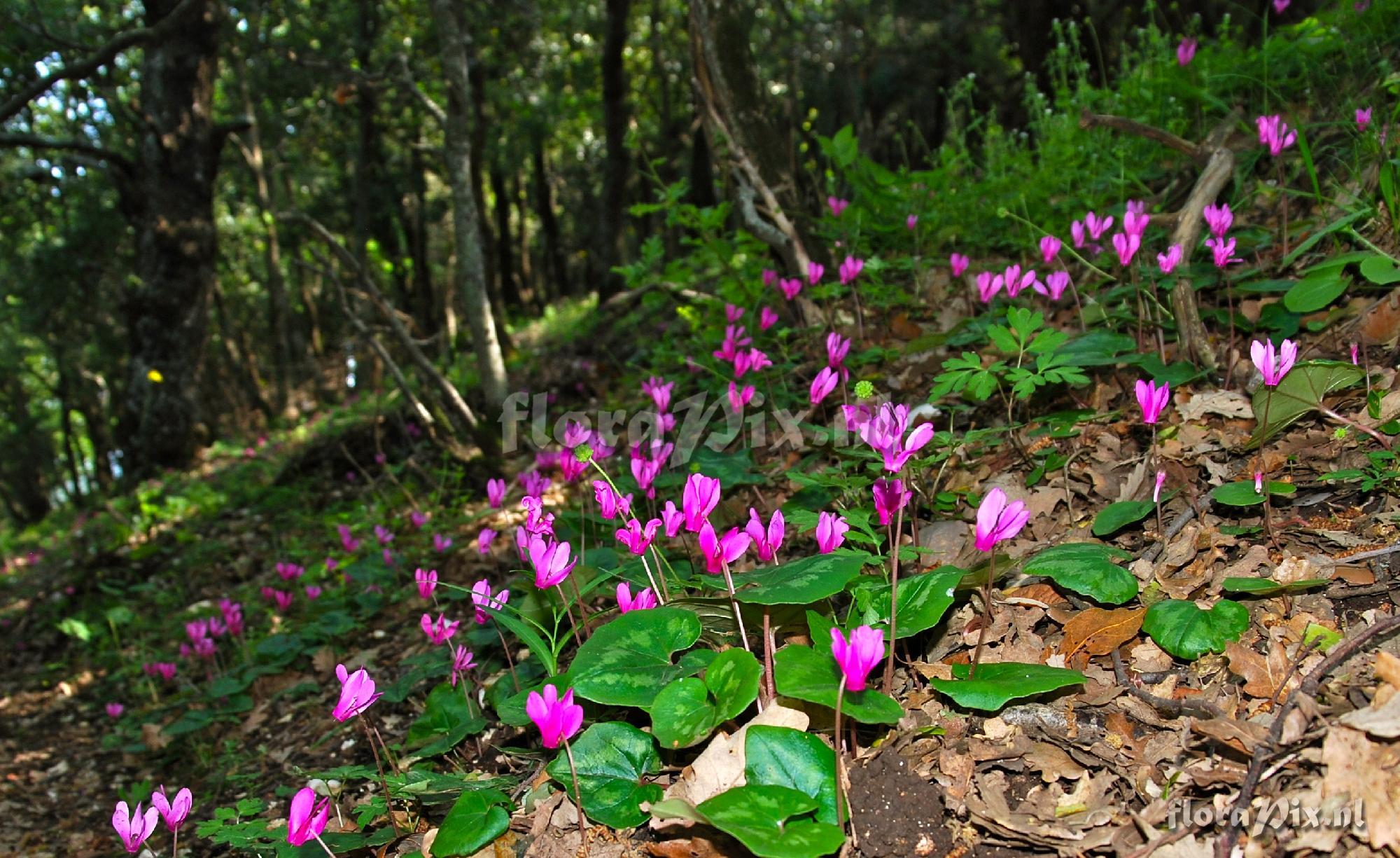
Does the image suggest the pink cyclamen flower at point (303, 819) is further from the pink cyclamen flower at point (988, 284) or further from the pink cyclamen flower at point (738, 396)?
the pink cyclamen flower at point (988, 284)

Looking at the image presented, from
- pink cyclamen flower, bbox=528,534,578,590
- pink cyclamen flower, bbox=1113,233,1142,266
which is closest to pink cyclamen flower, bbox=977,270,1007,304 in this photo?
pink cyclamen flower, bbox=1113,233,1142,266

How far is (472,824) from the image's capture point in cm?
168

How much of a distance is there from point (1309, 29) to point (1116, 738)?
3.94m

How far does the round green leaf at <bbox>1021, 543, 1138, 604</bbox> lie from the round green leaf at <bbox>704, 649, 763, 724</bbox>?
73 centimetres

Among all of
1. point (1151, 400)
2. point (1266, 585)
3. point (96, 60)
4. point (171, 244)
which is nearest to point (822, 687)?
point (1266, 585)

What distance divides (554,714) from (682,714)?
0.88 feet

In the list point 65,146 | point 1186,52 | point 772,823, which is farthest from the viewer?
point 65,146

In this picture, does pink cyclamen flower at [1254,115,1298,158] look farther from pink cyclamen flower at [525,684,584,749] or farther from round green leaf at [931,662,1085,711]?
pink cyclamen flower at [525,684,584,749]

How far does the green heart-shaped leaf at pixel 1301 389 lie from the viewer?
6.77 ft

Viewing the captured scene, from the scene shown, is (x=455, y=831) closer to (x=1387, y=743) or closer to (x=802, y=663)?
(x=802, y=663)

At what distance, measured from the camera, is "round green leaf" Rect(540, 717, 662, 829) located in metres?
1.67

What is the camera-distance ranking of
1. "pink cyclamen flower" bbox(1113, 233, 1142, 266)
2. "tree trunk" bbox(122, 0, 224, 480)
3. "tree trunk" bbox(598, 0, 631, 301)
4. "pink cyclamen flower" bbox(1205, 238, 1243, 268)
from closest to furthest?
"pink cyclamen flower" bbox(1205, 238, 1243, 268) < "pink cyclamen flower" bbox(1113, 233, 1142, 266) < "tree trunk" bbox(122, 0, 224, 480) < "tree trunk" bbox(598, 0, 631, 301)

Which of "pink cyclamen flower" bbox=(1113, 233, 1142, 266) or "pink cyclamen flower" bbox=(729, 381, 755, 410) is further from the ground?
"pink cyclamen flower" bbox=(1113, 233, 1142, 266)

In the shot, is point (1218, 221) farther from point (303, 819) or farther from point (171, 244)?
point (171, 244)
